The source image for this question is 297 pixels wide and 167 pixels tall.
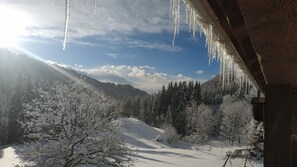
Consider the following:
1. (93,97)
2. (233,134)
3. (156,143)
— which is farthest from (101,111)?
(233,134)

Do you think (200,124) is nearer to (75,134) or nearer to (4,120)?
(4,120)

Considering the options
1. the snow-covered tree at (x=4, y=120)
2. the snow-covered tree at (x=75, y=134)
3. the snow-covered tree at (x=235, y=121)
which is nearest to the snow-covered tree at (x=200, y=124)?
the snow-covered tree at (x=235, y=121)

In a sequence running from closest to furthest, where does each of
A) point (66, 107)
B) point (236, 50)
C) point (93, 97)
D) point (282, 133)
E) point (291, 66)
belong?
point (291, 66) < point (236, 50) < point (282, 133) < point (66, 107) < point (93, 97)

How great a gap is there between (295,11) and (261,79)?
4345 millimetres

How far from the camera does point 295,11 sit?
1.47 metres

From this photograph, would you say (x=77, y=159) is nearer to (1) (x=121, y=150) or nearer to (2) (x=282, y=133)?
(1) (x=121, y=150)

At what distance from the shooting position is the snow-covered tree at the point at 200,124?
7047 centimetres

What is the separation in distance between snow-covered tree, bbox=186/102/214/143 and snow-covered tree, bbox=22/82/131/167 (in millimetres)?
48372

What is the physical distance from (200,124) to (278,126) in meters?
70.4

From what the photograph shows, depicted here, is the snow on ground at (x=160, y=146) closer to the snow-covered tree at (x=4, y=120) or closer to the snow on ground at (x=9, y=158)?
the snow on ground at (x=9, y=158)

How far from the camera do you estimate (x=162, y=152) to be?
4562cm

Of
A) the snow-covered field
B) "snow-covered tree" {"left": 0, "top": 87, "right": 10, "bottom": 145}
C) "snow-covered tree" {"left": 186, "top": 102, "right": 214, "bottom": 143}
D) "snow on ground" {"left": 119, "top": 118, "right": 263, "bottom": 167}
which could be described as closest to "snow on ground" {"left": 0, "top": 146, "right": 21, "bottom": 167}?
the snow-covered field

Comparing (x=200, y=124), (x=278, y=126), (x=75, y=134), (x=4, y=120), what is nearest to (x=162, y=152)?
(x=4, y=120)

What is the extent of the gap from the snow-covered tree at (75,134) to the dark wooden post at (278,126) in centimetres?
1571
